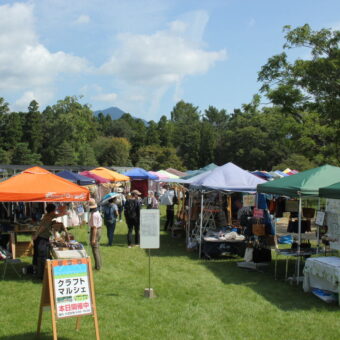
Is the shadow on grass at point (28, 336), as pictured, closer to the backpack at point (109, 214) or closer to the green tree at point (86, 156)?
the backpack at point (109, 214)

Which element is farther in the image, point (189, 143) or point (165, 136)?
point (165, 136)

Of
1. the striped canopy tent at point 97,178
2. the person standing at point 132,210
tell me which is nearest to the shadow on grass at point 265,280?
the person standing at point 132,210

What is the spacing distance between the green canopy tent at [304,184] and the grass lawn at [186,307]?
1456mm

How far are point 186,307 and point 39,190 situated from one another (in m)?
3.71

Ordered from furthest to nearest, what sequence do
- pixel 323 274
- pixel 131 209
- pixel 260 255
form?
1. pixel 131 209
2. pixel 260 255
3. pixel 323 274

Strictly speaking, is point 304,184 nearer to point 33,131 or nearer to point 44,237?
point 44,237

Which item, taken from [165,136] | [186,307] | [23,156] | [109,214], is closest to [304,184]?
[186,307]

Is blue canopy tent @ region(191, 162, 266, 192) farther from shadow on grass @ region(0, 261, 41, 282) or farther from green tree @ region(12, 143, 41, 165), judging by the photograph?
green tree @ region(12, 143, 41, 165)

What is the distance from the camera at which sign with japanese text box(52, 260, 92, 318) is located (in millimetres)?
4852

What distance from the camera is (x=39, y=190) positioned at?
27.5 ft

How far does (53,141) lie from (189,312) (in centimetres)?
6498

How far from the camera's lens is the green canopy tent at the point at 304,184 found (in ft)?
27.8

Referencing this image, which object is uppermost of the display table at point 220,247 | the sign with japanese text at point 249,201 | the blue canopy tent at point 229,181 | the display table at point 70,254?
the blue canopy tent at point 229,181

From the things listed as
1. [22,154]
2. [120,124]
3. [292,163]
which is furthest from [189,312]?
[120,124]
